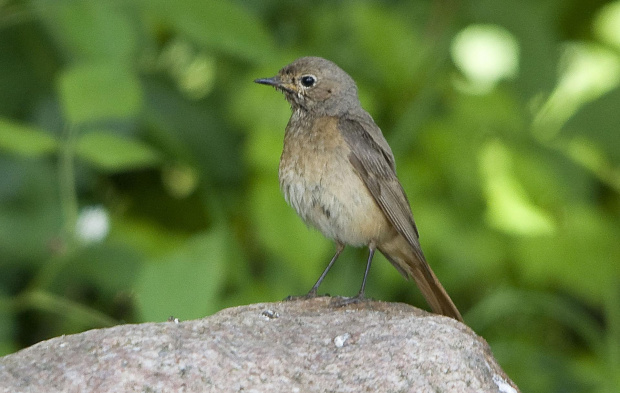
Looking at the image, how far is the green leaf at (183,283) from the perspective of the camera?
446 cm

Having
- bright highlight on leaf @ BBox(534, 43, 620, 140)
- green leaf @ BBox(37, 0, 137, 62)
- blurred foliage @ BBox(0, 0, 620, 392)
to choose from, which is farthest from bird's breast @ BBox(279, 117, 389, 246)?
bright highlight on leaf @ BBox(534, 43, 620, 140)

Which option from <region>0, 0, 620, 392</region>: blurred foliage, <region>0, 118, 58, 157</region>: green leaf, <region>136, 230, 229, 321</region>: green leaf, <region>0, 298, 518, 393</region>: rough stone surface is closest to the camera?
<region>0, 298, 518, 393</region>: rough stone surface

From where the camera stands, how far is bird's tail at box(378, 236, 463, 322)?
5.13m

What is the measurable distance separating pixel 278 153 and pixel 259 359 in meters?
2.93

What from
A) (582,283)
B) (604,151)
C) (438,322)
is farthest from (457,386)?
(604,151)

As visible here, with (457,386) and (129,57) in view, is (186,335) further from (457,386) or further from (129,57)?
(129,57)

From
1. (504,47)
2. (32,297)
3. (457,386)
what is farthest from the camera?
(504,47)

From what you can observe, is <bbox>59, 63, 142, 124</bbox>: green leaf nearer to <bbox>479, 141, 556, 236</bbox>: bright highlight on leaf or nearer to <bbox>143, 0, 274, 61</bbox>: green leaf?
<bbox>143, 0, 274, 61</bbox>: green leaf

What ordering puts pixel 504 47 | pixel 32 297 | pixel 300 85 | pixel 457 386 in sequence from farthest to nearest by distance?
pixel 504 47 < pixel 300 85 < pixel 32 297 < pixel 457 386

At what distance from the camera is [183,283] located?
15.0 feet

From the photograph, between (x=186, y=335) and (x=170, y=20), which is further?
(x=170, y=20)

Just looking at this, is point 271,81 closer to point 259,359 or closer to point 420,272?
point 420,272

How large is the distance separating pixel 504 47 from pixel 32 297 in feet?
13.3

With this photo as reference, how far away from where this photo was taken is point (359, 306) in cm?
467
